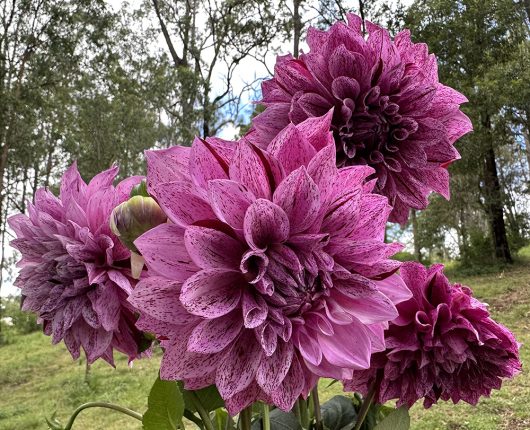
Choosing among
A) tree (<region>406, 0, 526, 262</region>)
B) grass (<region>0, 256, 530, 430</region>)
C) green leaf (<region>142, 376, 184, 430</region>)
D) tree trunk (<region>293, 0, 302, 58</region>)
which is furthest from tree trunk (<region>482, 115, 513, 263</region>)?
green leaf (<region>142, 376, 184, 430</region>)

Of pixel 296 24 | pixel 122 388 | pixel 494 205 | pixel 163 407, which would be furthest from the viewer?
pixel 296 24

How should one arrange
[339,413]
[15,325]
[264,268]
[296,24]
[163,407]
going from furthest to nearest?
1. [15,325]
2. [296,24]
3. [339,413]
4. [163,407]
5. [264,268]

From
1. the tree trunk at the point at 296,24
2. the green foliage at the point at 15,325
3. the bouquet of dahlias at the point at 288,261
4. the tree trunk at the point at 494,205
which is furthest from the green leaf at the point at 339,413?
the tree trunk at the point at 296,24

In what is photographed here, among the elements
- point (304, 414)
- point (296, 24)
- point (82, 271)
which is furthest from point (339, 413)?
point (296, 24)

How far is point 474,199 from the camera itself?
1077cm

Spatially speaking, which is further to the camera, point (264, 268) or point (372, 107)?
point (372, 107)

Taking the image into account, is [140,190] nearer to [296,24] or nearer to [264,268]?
[264,268]

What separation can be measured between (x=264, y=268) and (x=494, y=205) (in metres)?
10.7

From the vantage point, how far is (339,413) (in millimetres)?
622

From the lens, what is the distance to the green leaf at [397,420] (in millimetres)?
503

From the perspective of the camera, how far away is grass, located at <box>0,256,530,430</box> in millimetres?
4155

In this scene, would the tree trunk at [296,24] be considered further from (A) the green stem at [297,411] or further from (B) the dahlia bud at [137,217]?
(B) the dahlia bud at [137,217]

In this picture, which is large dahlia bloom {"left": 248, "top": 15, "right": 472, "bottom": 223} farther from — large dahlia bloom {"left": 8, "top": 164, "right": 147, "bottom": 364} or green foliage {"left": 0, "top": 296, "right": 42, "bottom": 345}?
green foliage {"left": 0, "top": 296, "right": 42, "bottom": 345}

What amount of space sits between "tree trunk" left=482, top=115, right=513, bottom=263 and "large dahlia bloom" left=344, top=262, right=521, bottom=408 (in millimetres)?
9957
